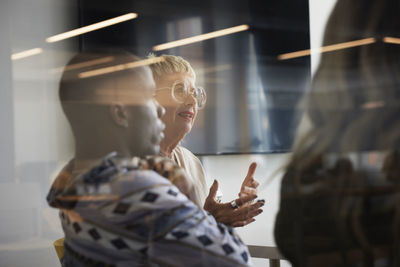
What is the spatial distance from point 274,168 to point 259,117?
0.76 feet

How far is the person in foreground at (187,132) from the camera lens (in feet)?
4.18

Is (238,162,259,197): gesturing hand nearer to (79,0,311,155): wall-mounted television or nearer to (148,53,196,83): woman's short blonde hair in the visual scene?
(79,0,311,155): wall-mounted television

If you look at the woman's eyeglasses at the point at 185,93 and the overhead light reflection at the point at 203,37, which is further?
the overhead light reflection at the point at 203,37

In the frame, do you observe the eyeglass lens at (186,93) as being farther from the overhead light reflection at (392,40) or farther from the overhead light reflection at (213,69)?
the overhead light reflection at (392,40)

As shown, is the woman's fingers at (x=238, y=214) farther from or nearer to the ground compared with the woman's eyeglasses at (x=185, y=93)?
nearer to the ground

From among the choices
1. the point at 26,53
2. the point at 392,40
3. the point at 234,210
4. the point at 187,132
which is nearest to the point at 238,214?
the point at 234,210

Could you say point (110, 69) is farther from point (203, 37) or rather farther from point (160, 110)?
point (203, 37)

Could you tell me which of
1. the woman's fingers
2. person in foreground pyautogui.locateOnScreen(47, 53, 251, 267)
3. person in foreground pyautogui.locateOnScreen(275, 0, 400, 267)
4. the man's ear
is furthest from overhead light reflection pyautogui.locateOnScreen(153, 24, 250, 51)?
person in foreground pyautogui.locateOnScreen(275, 0, 400, 267)

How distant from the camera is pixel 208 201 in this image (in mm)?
1406

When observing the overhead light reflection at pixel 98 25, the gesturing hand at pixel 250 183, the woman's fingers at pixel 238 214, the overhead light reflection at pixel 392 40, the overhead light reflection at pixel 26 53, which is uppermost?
the overhead light reflection at pixel 98 25

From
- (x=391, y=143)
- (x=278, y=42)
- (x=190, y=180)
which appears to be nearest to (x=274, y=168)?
(x=190, y=180)

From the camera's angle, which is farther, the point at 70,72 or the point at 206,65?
the point at 206,65

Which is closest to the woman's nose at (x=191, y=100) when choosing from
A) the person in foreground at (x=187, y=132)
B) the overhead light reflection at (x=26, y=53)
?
the person in foreground at (x=187, y=132)

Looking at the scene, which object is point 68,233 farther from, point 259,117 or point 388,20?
point 388,20
